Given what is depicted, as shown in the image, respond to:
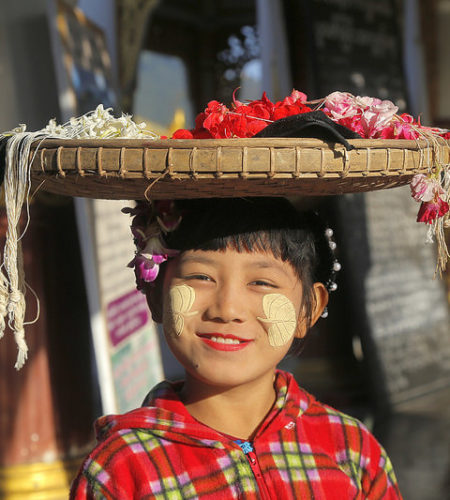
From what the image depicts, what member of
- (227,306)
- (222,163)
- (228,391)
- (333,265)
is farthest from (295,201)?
(222,163)

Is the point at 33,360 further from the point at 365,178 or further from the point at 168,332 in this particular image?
the point at 365,178

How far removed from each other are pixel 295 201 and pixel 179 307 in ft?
1.58

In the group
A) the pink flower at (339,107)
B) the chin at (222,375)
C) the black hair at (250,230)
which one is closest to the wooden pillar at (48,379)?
the black hair at (250,230)

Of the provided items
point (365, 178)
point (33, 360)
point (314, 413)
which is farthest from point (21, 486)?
point (365, 178)

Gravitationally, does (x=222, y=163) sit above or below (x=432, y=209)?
above

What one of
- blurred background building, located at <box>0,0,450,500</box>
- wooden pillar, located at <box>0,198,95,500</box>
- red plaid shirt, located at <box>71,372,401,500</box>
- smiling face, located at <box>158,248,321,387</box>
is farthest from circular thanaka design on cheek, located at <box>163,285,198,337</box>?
wooden pillar, located at <box>0,198,95,500</box>

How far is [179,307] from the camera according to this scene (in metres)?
1.90

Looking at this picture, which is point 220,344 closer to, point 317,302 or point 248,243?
point 248,243

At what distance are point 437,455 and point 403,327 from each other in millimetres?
1269

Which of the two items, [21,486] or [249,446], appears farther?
[21,486]

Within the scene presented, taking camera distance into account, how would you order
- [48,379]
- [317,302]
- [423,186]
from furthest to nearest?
[48,379]
[317,302]
[423,186]

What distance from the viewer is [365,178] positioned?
66.6 inches

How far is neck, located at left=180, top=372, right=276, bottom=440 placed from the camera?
2.00 m

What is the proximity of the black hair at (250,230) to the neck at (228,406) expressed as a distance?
27 centimetres
